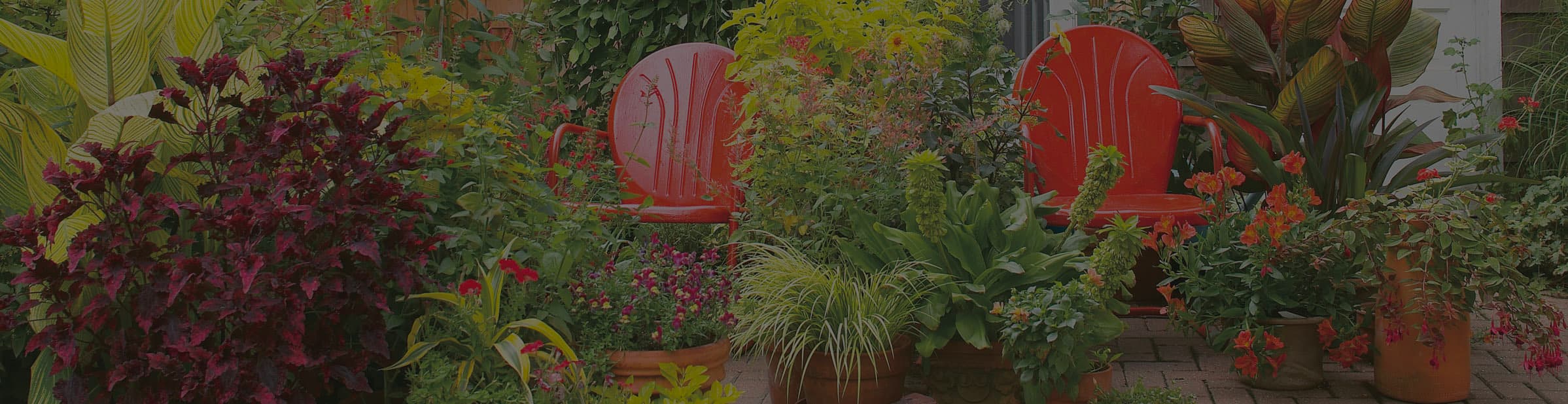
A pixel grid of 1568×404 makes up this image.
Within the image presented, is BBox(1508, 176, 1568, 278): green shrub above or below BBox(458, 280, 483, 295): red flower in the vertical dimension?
below

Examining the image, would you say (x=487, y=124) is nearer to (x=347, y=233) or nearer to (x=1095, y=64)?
(x=347, y=233)

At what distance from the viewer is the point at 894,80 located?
299 cm

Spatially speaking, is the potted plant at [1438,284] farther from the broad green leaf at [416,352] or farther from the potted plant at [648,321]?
the broad green leaf at [416,352]

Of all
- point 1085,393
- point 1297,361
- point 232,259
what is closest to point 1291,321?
point 1297,361

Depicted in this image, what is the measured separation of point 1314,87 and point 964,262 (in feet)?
4.99

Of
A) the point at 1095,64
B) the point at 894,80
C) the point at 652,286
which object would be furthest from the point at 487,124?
the point at 1095,64

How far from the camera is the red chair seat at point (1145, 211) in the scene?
300 centimetres

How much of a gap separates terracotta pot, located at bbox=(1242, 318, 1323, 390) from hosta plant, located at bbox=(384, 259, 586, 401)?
1.77 metres

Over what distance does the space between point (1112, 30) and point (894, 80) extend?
122 cm

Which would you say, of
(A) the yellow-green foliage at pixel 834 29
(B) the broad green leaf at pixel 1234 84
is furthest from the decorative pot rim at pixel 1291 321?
(B) the broad green leaf at pixel 1234 84

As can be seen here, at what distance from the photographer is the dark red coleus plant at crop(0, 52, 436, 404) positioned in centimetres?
170

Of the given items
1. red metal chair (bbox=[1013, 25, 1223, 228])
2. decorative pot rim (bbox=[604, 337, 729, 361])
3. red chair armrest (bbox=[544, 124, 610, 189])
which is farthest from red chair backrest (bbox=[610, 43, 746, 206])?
decorative pot rim (bbox=[604, 337, 729, 361])

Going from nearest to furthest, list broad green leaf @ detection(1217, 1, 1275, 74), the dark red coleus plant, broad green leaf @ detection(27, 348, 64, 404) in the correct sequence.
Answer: the dark red coleus plant, broad green leaf @ detection(27, 348, 64, 404), broad green leaf @ detection(1217, 1, 1275, 74)

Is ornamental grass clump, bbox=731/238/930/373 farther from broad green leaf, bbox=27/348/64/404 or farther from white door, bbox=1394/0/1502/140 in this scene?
white door, bbox=1394/0/1502/140
